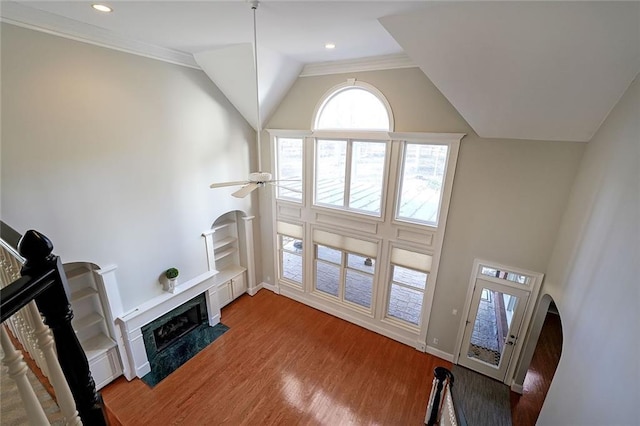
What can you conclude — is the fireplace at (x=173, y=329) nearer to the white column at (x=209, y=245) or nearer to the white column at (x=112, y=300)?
the white column at (x=112, y=300)

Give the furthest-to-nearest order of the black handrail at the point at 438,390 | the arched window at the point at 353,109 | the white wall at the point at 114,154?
the arched window at the point at 353,109, the black handrail at the point at 438,390, the white wall at the point at 114,154

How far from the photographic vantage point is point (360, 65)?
16.3 feet

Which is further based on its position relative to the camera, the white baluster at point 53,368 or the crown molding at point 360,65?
the crown molding at point 360,65

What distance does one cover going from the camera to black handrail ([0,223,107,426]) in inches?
34.6

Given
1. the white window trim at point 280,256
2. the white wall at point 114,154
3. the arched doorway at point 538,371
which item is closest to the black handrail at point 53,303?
the white wall at point 114,154

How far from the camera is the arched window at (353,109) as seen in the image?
5059 mm

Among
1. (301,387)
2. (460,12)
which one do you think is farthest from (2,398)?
(460,12)

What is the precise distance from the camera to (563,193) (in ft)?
12.7

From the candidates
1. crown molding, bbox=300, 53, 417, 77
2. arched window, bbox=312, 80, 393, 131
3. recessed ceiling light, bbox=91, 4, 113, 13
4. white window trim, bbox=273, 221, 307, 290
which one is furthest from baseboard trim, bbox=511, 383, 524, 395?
recessed ceiling light, bbox=91, 4, 113, 13

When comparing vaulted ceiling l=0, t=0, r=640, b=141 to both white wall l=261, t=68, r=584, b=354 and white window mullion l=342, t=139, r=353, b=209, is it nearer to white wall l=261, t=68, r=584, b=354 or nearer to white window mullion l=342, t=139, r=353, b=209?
white wall l=261, t=68, r=584, b=354

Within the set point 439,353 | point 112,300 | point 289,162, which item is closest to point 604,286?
point 439,353

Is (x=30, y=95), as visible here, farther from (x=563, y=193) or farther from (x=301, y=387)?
(x=563, y=193)

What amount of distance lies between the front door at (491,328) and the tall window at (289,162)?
13.5 ft

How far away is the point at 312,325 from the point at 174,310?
292 centimetres
